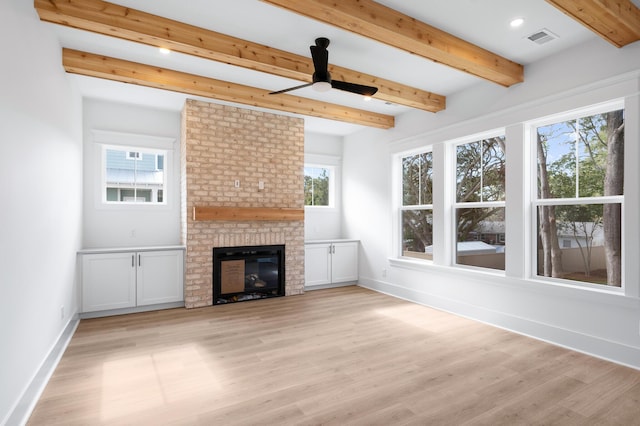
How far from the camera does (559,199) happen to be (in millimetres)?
3703

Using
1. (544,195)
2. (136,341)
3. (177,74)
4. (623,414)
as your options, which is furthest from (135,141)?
(623,414)

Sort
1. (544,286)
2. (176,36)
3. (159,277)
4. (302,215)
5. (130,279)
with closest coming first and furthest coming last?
(176,36) < (544,286) < (130,279) < (159,277) < (302,215)

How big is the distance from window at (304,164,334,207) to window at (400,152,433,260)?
1.75m

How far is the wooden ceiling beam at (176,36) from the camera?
2.75 m

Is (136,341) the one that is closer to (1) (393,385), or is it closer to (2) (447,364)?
(1) (393,385)

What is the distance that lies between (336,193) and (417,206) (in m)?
2.01

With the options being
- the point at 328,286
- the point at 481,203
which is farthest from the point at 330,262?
the point at 481,203

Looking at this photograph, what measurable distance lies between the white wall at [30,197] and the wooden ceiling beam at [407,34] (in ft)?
5.82

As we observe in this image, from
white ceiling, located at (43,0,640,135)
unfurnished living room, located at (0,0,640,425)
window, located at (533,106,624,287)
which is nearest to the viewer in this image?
unfurnished living room, located at (0,0,640,425)

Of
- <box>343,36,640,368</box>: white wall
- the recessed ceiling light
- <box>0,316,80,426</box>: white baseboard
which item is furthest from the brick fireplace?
the recessed ceiling light

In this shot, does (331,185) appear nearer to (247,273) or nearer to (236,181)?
(236,181)

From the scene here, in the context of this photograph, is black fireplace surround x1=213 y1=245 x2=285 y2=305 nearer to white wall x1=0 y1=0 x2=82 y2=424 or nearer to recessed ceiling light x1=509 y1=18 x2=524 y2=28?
white wall x1=0 y1=0 x2=82 y2=424

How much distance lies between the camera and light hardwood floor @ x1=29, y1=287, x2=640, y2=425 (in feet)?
7.59

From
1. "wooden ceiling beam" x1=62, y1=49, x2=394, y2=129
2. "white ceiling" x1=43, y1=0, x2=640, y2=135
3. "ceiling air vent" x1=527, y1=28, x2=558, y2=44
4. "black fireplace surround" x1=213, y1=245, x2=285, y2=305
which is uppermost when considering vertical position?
"white ceiling" x1=43, y1=0, x2=640, y2=135
